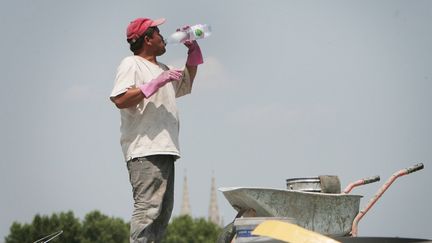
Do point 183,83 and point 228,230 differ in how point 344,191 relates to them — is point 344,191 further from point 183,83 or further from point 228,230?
point 183,83

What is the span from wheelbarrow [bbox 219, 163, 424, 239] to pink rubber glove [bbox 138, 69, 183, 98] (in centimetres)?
114

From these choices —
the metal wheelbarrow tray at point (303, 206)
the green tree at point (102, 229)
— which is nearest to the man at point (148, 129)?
the metal wheelbarrow tray at point (303, 206)

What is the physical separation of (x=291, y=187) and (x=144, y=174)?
1645 mm

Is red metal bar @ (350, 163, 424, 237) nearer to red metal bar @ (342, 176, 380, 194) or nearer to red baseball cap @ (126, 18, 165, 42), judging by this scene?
red metal bar @ (342, 176, 380, 194)

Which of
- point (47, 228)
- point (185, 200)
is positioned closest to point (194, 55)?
point (47, 228)

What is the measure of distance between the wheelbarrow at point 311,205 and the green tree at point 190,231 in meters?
64.2

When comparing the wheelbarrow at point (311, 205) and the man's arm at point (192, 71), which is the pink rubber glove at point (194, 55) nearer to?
the man's arm at point (192, 71)

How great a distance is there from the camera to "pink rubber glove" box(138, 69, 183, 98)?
5242 millimetres

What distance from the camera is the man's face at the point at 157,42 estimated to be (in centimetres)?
574

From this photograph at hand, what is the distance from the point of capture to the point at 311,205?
20.9ft

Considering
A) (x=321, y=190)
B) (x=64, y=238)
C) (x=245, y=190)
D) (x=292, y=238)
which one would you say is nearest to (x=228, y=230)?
(x=245, y=190)

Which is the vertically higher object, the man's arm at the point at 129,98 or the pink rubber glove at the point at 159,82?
the pink rubber glove at the point at 159,82

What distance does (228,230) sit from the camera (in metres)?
6.24

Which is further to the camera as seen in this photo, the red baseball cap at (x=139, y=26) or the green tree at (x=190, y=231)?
the green tree at (x=190, y=231)
